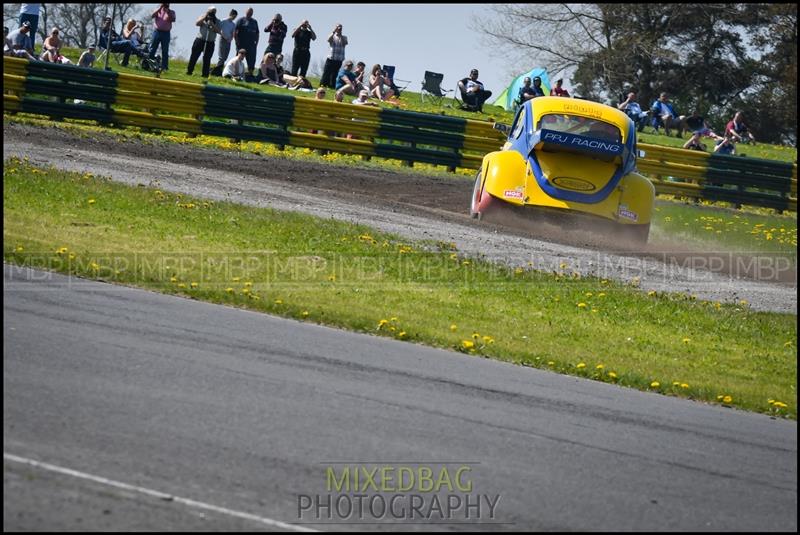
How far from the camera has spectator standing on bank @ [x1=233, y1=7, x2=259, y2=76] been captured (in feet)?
91.4

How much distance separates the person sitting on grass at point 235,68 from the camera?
28734 millimetres

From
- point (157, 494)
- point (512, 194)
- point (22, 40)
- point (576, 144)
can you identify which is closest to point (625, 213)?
point (576, 144)

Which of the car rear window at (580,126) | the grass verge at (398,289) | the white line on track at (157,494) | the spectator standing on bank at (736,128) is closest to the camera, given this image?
the white line on track at (157,494)

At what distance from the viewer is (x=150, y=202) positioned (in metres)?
14.9

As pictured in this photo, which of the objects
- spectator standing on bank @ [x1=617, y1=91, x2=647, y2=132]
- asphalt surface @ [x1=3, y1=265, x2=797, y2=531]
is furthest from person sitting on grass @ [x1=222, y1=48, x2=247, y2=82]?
asphalt surface @ [x1=3, y1=265, x2=797, y2=531]

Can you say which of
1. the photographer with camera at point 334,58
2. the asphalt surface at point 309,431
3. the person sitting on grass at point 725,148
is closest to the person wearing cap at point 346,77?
the photographer with camera at point 334,58

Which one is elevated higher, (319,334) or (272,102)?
(272,102)

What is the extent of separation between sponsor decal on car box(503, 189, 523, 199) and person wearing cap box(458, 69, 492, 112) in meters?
15.1

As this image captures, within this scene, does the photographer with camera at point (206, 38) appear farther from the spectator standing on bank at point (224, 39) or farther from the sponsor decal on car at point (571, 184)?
the sponsor decal on car at point (571, 184)

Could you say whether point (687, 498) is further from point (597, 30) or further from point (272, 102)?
point (597, 30)

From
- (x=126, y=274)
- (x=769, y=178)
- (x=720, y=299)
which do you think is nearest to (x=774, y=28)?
(x=769, y=178)

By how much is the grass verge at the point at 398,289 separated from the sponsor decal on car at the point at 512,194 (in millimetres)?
2555

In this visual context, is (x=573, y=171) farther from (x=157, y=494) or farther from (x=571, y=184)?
(x=157, y=494)

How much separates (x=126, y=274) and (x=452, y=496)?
6.04 meters
